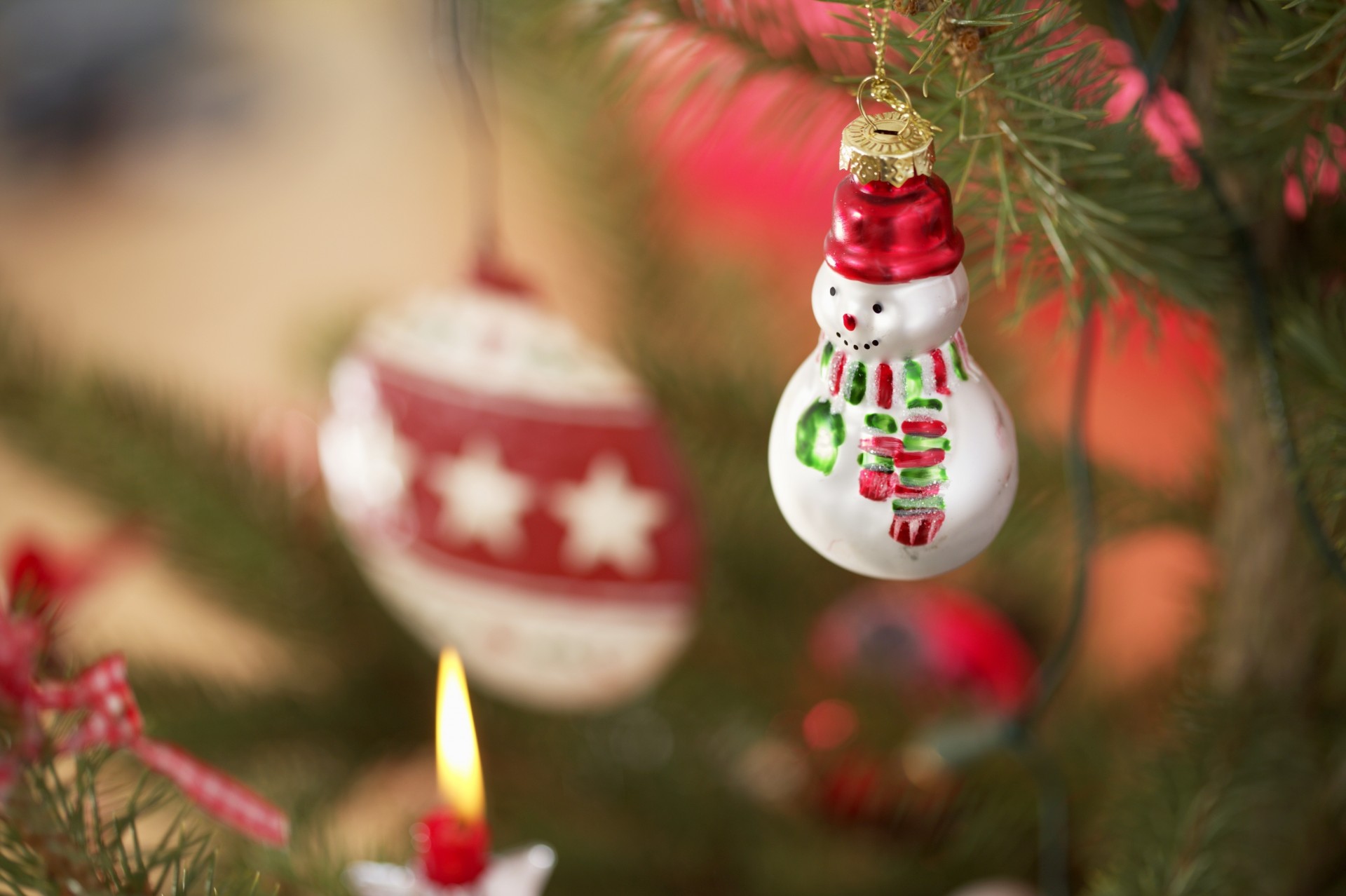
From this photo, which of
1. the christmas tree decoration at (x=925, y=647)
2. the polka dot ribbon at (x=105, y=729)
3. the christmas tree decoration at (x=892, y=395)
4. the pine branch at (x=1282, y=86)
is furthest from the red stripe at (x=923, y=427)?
the christmas tree decoration at (x=925, y=647)

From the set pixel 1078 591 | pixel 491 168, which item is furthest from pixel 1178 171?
pixel 491 168

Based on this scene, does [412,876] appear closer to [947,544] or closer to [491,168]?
[947,544]

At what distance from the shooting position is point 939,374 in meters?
0.31

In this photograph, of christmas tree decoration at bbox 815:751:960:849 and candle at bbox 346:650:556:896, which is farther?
christmas tree decoration at bbox 815:751:960:849

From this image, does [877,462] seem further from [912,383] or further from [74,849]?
[74,849]

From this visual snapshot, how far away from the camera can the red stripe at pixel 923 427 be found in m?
0.31

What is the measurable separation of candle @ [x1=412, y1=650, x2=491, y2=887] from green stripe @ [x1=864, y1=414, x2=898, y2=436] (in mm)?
170

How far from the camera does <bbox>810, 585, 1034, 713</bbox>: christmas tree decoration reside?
0.65 meters

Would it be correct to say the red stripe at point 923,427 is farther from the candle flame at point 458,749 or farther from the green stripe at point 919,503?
the candle flame at point 458,749

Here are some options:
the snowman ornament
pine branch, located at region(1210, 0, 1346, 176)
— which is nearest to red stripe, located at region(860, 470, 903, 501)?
the snowman ornament

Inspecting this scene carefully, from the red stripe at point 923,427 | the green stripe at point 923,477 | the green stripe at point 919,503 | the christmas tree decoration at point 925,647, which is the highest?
the red stripe at point 923,427

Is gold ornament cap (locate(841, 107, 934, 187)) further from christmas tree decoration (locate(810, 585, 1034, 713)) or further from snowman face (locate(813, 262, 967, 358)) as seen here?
christmas tree decoration (locate(810, 585, 1034, 713))

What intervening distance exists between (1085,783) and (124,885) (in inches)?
Result: 17.1

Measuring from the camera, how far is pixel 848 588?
0.72m
